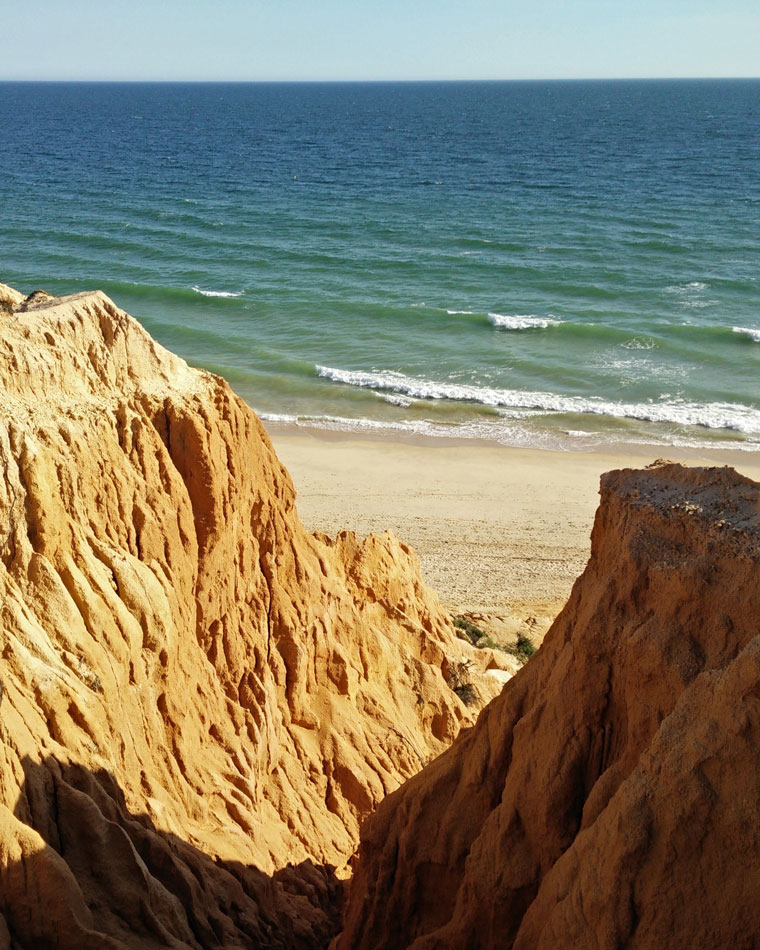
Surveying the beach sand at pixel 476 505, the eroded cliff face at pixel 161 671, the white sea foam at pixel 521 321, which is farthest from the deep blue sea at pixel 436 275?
the eroded cliff face at pixel 161 671

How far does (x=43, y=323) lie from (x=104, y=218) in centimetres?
5908

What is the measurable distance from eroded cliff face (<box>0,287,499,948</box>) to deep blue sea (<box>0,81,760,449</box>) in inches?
845

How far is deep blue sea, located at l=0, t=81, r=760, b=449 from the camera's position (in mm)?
38250

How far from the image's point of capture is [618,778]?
848 cm

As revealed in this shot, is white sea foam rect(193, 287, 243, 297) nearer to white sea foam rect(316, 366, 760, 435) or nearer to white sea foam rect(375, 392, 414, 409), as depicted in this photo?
white sea foam rect(316, 366, 760, 435)

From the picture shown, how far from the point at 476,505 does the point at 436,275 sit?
2900 centimetres

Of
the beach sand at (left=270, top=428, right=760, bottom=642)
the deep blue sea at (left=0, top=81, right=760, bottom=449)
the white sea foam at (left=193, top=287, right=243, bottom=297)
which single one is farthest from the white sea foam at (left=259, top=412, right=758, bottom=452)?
the white sea foam at (left=193, top=287, right=243, bottom=297)

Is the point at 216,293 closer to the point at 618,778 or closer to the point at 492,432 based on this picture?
the point at 492,432

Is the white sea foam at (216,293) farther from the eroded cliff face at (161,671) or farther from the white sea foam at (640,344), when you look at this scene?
the eroded cliff face at (161,671)

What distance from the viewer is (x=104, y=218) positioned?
66.9 meters

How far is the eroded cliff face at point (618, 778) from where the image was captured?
7.26m

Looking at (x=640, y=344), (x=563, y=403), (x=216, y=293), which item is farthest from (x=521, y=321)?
(x=216, y=293)

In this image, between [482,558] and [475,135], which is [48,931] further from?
[475,135]

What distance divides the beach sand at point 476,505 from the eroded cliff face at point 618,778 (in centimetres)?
1080
